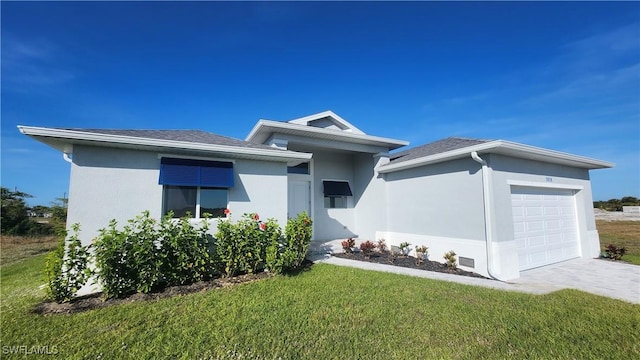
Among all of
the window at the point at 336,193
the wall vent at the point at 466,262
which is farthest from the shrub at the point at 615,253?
the window at the point at 336,193

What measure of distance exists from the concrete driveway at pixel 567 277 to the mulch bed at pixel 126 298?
3.53 metres

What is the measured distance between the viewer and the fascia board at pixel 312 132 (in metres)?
10.2

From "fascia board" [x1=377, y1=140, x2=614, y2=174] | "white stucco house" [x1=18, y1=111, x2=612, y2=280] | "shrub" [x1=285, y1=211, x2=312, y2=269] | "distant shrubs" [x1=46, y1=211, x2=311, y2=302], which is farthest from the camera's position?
"shrub" [x1=285, y1=211, x2=312, y2=269]

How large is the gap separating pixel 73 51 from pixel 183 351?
1164cm

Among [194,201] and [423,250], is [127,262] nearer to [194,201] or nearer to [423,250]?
[194,201]

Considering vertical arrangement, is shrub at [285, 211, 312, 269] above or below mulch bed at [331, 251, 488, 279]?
above

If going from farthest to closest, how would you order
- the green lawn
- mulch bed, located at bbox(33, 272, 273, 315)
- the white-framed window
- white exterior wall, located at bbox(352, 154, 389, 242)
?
white exterior wall, located at bbox(352, 154, 389, 242) → the white-framed window → mulch bed, located at bbox(33, 272, 273, 315) → the green lawn

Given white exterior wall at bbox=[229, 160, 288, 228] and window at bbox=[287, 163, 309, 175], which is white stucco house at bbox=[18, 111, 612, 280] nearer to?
white exterior wall at bbox=[229, 160, 288, 228]

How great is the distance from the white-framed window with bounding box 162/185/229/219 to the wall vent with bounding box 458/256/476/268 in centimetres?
859

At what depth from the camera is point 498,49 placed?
1135 cm

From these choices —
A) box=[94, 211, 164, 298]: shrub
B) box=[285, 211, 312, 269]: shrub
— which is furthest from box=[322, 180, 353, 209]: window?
box=[94, 211, 164, 298]: shrub

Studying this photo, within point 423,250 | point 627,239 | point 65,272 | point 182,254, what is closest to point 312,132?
point 423,250

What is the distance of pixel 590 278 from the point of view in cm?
770

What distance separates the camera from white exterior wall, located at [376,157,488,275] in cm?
835
